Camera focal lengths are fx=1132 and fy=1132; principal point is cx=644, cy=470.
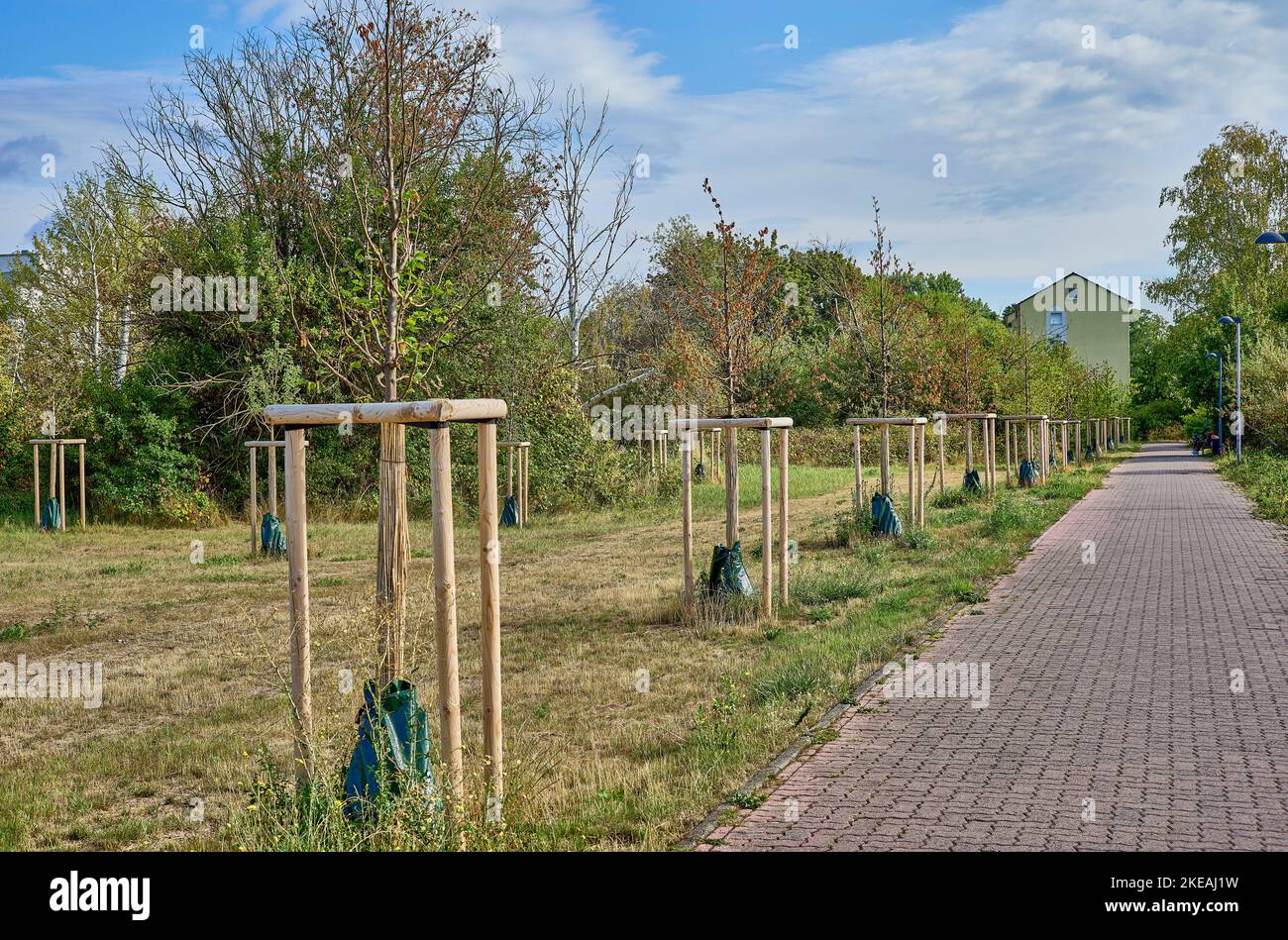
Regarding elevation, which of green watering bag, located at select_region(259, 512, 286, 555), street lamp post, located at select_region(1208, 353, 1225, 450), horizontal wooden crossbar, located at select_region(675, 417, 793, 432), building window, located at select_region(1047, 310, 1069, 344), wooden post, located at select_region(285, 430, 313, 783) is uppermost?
building window, located at select_region(1047, 310, 1069, 344)

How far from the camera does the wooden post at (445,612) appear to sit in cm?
475

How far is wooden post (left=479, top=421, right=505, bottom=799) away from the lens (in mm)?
5062

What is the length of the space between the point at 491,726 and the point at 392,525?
1074 millimetres

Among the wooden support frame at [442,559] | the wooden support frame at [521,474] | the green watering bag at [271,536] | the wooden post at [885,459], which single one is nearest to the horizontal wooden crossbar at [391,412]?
the wooden support frame at [442,559]

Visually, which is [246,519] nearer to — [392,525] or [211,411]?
[211,411]

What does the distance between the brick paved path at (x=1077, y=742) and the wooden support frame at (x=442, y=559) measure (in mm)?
1228

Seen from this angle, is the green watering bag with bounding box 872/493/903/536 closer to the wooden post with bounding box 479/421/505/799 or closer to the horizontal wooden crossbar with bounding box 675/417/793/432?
the horizontal wooden crossbar with bounding box 675/417/793/432

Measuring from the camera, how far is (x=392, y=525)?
542 cm

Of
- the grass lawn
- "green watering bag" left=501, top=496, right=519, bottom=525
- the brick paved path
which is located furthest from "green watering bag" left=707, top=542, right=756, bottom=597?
"green watering bag" left=501, top=496, right=519, bottom=525

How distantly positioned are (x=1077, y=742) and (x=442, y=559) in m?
3.95

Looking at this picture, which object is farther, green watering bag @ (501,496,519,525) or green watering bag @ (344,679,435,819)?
green watering bag @ (501,496,519,525)

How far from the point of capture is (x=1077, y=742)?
6516 mm

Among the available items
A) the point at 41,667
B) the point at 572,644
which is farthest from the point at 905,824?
the point at 41,667
